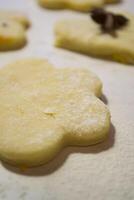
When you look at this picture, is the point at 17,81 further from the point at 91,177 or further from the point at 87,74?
the point at 91,177

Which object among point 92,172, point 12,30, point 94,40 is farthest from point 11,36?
point 92,172

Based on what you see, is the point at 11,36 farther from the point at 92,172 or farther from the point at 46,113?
the point at 92,172

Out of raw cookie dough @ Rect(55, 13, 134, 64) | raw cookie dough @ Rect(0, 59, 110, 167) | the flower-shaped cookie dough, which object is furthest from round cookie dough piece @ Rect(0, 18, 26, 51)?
raw cookie dough @ Rect(0, 59, 110, 167)

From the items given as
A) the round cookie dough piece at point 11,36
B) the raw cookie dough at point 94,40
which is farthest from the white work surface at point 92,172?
the round cookie dough piece at point 11,36

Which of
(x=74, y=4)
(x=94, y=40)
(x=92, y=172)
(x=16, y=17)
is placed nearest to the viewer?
(x=92, y=172)

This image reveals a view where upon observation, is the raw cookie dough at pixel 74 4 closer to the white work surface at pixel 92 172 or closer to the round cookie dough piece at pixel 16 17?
the round cookie dough piece at pixel 16 17
